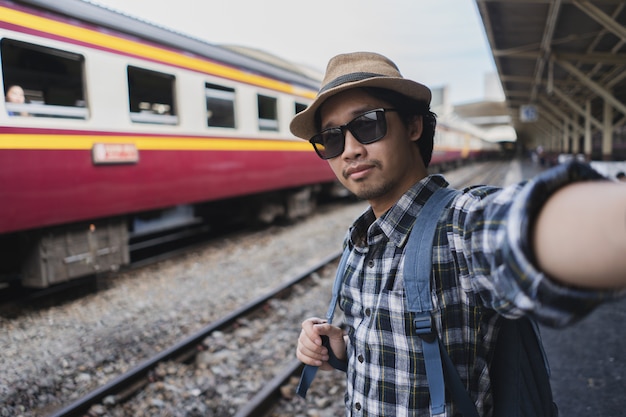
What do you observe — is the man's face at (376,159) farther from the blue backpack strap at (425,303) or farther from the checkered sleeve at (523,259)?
the checkered sleeve at (523,259)

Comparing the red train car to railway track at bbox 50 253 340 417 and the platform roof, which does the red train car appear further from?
the platform roof

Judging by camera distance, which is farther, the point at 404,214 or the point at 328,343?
the point at 328,343

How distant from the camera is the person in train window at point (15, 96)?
14.1 feet

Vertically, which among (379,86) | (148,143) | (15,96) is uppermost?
(15,96)

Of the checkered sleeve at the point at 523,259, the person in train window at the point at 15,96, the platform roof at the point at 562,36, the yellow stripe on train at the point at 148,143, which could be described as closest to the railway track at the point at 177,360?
the checkered sleeve at the point at 523,259

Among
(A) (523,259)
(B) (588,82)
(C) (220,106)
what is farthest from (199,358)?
(B) (588,82)

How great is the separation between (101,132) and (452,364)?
16.7 feet

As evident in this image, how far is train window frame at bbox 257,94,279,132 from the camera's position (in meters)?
8.20

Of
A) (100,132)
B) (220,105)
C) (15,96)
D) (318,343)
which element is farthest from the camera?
(220,105)

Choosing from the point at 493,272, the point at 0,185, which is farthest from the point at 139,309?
the point at 493,272

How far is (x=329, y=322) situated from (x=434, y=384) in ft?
1.47

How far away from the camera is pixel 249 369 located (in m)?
3.55

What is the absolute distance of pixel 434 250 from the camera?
1.04 meters

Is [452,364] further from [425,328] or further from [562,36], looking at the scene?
[562,36]
